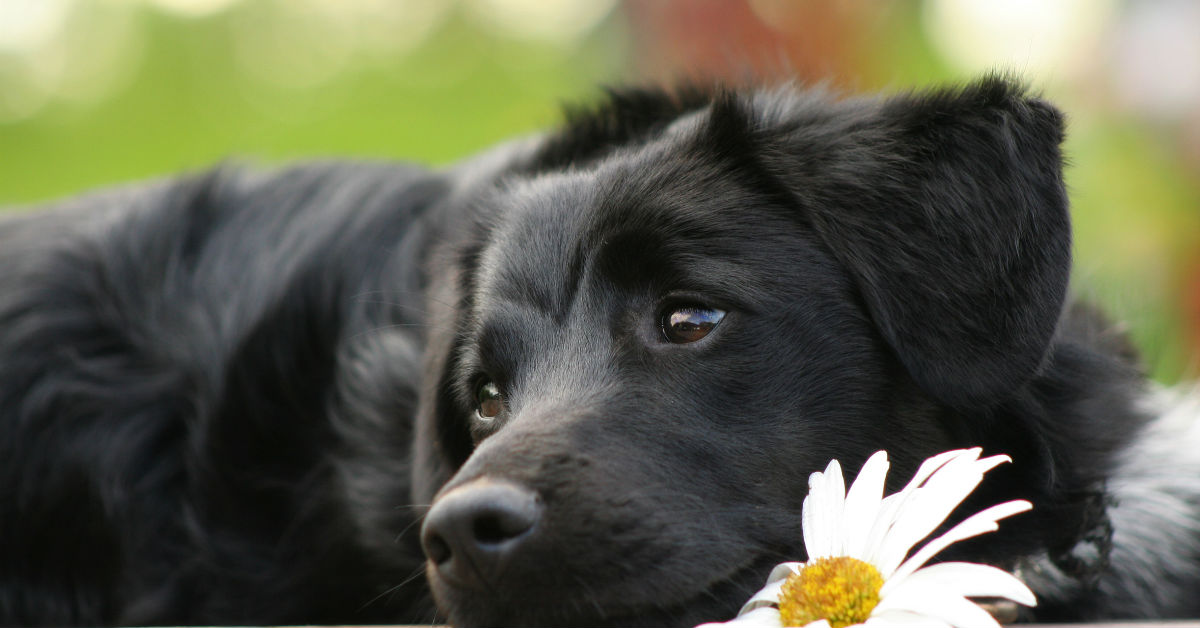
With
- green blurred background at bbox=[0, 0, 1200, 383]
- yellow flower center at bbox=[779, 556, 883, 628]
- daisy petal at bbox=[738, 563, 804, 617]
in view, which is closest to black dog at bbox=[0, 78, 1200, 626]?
daisy petal at bbox=[738, 563, 804, 617]

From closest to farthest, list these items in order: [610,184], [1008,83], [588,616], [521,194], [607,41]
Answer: [588,616] < [1008,83] < [610,184] < [521,194] < [607,41]

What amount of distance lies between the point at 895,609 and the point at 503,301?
1098 millimetres

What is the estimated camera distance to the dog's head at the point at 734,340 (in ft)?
5.61

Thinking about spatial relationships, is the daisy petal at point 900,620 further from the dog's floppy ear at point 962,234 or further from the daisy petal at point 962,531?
the dog's floppy ear at point 962,234

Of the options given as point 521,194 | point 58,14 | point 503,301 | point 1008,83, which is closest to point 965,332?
point 1008,83

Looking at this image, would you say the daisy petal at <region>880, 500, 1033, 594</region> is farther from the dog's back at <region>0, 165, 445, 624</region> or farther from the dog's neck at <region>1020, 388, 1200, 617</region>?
the dog's back at <region>0, 165, 445, 624</region>

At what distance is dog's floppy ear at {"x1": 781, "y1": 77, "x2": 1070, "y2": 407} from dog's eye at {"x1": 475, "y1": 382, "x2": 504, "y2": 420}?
2.34 feet

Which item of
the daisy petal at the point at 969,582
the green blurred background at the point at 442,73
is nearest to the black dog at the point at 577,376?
the daisy petal at the point at 969,582

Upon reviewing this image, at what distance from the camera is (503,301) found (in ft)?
7.40

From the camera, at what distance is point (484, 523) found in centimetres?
163

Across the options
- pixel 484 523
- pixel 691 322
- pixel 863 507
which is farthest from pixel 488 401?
pixel 863 507

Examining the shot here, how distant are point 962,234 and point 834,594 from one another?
83 centimetres

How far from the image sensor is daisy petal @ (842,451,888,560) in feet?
4.93

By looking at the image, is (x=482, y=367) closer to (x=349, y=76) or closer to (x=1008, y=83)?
(x=1008, y=83)
